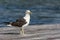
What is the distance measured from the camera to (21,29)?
9.61 meters

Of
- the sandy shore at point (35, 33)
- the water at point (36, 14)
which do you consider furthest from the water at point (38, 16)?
the sandy shore at point (35, 33)

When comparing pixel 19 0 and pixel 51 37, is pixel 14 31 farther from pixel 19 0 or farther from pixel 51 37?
pixel 19 0

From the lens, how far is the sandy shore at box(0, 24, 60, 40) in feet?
28.6

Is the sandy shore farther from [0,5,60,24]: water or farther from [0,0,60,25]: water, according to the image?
[0,5,60,24]: water

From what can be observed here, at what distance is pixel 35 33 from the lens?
30.9 feet

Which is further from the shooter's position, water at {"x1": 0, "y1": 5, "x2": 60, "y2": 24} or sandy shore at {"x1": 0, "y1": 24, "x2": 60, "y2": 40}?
water at {"x1": 0, "y1": 5, "x2": 60, "y2": 24}

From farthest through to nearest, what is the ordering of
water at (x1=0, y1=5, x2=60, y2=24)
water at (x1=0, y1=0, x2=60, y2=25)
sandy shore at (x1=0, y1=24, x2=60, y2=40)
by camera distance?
water at (x1=0, y1=0, x2=60, y2=25) < water at (x1=0, y1=5, x2=60, y2=24) < sandy shore at (x1=0, y1=24, x2=60, y2=40)

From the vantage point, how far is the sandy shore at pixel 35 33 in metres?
8.73

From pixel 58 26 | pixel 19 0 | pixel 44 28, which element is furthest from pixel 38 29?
pixel 19 0

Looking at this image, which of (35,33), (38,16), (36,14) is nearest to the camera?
(35,33)

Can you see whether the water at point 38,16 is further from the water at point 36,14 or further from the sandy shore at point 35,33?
the sandy shore at point 35,33

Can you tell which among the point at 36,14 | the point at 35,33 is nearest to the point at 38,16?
the point at 36,14

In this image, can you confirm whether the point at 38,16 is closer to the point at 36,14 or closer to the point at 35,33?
the point at 36,14

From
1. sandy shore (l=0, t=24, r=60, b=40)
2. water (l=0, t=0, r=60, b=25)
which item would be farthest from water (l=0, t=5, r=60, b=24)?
sandy shore (l=0, t=24, r=60, b=40)
